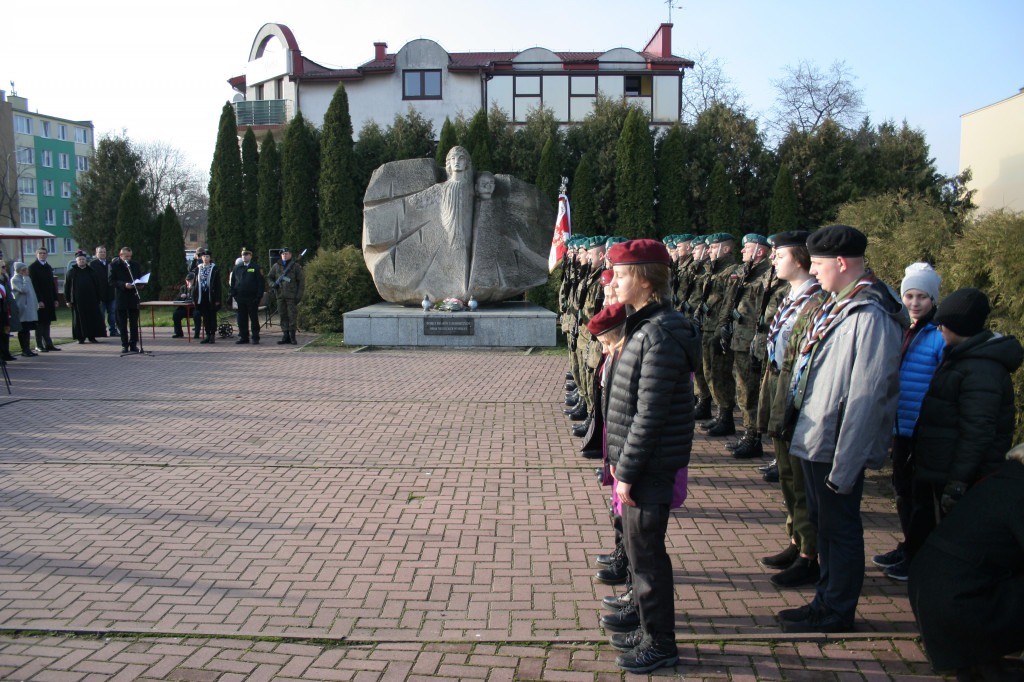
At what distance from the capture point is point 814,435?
139 inches

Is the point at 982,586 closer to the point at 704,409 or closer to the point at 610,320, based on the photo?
the point at 610,320

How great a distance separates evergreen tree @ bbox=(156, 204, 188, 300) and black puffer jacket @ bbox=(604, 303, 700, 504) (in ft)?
75.9

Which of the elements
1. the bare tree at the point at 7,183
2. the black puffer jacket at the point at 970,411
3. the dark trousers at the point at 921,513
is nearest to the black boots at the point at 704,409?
the dark trousers at the point at 921,513

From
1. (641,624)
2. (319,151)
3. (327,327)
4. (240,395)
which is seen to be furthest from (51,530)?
(319,151)

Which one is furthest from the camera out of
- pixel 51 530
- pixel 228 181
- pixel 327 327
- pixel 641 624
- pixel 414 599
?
pixel 228 181

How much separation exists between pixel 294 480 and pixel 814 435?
13.4 feet

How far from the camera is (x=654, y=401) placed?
311 centimetres

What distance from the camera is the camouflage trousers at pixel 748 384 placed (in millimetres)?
6664

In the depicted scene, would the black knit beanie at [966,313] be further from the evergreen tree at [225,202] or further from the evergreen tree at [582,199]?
the evergreen tree at [225,202]

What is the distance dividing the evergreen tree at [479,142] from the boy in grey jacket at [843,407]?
1827 centimetres

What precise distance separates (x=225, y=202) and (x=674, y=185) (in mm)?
13145

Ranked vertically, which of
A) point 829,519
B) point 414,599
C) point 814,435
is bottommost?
point 414,599

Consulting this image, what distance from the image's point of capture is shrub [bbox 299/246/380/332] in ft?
53.2

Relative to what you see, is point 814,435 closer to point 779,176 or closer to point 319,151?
point 779,176
